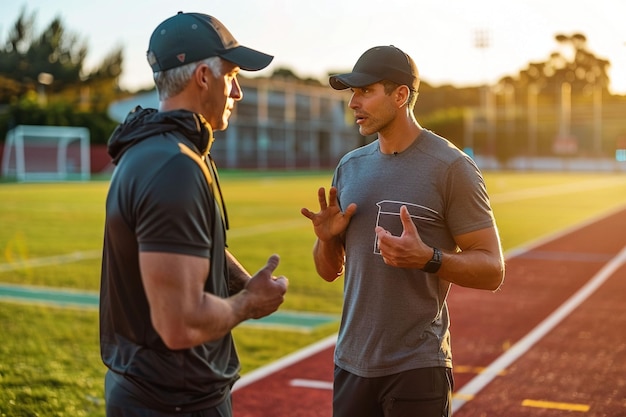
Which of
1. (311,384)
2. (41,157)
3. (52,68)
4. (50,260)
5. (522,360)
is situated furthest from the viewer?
(52,68)

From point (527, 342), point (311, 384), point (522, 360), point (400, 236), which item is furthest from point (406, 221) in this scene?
point (527, 342)

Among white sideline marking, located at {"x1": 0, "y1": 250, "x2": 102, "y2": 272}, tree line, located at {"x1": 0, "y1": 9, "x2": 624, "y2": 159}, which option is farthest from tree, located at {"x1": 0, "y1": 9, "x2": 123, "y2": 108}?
white sideline marking, located at {"x1": 0, "y1": 250, "x2": 102, "y2": 272}

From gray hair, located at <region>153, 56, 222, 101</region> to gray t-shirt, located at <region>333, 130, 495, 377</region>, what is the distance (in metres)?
1.15

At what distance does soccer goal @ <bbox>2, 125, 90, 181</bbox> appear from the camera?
49750mm

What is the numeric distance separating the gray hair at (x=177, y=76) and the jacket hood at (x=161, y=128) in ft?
0.24

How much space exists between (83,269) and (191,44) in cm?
1159

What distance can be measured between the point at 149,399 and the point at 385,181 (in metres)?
1.45

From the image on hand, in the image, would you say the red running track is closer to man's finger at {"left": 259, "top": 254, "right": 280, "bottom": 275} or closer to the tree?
man's finger at {"left": 259, "top": 254, "right": 280, "bottom": 275}

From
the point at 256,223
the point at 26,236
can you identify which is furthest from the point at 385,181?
the point at 256,223

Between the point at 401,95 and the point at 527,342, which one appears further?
the point at 527,342

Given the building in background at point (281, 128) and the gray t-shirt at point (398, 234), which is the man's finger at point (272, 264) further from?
the building in background at point (281, 128)

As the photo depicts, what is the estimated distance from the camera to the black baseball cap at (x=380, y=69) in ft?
11.9

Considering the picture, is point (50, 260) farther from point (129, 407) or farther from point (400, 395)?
point (129, 407)

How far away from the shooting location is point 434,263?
3434 mm
